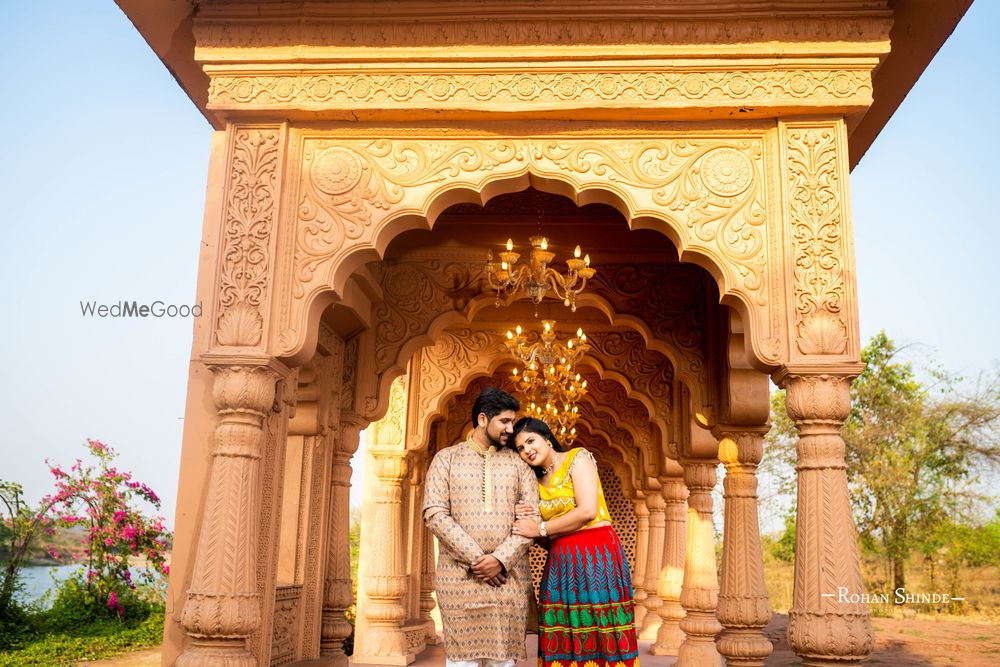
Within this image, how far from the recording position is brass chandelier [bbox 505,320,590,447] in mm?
8516

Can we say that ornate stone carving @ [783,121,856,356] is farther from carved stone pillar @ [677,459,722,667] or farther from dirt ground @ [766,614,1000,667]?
dirt ground @ [766,614,1000,667]

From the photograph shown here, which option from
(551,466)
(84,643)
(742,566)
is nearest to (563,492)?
(551,466)

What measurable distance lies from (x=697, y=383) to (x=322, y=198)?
3544 mm

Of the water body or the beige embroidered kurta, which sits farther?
the water body

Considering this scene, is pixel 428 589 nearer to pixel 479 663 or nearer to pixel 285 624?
pixel 285 624

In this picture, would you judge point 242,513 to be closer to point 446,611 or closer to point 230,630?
point 230,630

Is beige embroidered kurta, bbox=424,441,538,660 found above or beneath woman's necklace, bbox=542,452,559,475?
beneath

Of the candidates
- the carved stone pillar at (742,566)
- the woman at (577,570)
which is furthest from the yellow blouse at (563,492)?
the carved stone pillar at (742,566)

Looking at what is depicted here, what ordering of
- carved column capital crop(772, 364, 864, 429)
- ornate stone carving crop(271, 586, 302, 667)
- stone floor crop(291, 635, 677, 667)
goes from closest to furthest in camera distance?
1. carved column capital crop(772, 364, 864, 429)
2. ornate stone carving crop(271, 586, 302, 667)
3. stone floor crop(291, 635, 677, 667)

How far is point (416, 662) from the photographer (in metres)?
9.55

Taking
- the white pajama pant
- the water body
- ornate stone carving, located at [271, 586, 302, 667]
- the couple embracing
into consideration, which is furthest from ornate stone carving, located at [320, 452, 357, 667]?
the water body

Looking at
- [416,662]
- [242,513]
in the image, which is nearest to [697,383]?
[242,513]

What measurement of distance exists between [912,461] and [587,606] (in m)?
18.2

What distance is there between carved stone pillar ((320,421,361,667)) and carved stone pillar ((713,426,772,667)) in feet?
9.29
